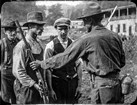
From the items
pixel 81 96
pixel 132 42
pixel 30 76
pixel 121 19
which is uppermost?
pixel 121 19

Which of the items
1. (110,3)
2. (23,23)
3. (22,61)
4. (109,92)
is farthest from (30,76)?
(110,3)

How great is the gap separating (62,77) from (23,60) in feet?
2.09

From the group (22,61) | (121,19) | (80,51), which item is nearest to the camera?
(80,51)

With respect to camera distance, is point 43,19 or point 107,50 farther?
point 43,19

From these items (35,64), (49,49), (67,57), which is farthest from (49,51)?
(67,57)

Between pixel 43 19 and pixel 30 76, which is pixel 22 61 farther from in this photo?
pixel 43 19

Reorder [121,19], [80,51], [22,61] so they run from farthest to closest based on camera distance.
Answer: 1. [121,19]
2. [22,61]
3. [80,51]

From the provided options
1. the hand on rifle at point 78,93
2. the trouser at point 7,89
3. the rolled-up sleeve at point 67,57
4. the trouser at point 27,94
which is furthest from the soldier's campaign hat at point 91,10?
the trouser at point 7,89

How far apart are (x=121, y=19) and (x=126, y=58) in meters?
0.66

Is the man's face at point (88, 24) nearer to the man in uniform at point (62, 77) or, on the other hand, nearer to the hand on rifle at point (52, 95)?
the man in uniform at point (62, 77)

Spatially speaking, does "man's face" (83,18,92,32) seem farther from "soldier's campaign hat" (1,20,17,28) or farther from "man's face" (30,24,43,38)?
"soldier's campaign hat" (1,20,17,28)

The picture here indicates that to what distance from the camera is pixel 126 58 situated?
16.3 ft

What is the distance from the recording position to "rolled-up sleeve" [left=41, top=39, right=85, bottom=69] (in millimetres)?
4352

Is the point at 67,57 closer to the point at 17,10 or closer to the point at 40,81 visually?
the point at 40,81
